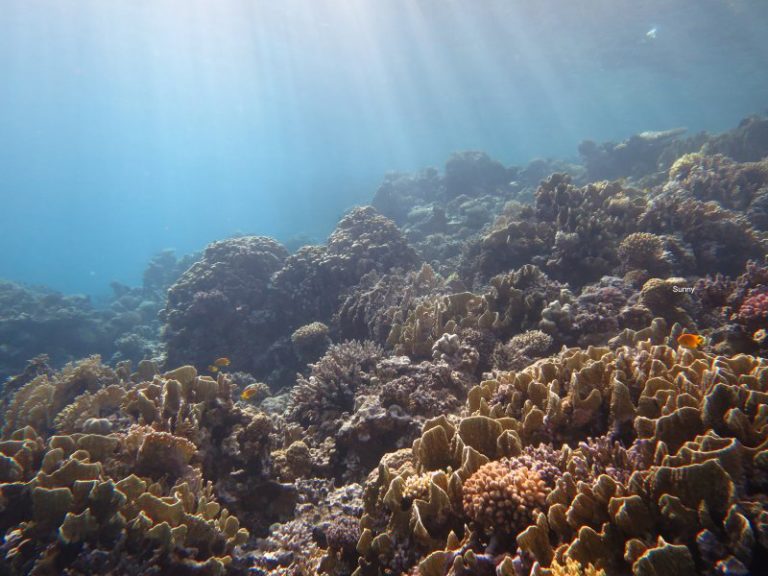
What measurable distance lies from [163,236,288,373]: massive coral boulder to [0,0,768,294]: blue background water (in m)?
27.5

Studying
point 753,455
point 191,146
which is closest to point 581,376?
point 753,455

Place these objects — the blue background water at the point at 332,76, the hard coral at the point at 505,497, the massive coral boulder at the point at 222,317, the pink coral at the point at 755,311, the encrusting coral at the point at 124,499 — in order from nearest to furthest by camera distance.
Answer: the hard coral at the point at 505,497
the encrusting coral at the point at 124,499
the pink coral at the point at 755,311
the massive coral boulder at the point at 222,317
the blue background water at the point at 332,76

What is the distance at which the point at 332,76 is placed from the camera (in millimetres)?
60469

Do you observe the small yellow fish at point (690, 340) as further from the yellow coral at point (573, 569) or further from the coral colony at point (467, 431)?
the yellow coral at point (573, 569)

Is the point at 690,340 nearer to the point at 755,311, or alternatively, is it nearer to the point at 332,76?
the point at 755,311

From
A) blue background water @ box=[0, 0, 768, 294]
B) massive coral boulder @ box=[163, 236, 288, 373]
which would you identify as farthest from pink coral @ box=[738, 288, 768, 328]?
blue background water @ box=[0, 0, 768, 294]

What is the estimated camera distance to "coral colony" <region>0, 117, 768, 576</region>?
2.36 metres

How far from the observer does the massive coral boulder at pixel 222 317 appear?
476 inches

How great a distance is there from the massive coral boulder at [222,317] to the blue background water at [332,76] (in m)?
27.5

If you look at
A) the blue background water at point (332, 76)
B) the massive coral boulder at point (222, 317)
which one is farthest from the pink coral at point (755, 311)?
the blue background water at point (332, 76)

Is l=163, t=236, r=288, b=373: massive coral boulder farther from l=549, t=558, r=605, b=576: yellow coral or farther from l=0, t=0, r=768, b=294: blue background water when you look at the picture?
l=0, t=0, r=768, b=294: blue background water

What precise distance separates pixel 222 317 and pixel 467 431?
1084 centimetres

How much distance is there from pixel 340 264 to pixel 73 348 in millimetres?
16913

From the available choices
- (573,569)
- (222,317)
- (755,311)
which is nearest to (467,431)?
(573,569)
